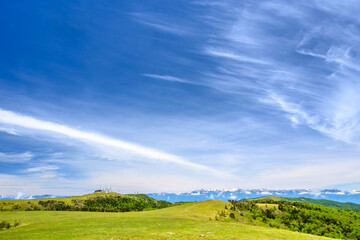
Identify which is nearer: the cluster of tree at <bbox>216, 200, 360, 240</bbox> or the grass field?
the grass field

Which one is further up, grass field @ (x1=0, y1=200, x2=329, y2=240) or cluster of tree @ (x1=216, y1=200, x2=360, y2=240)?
grass field @ (x1=0, y1=200, x2=329, y2=240)

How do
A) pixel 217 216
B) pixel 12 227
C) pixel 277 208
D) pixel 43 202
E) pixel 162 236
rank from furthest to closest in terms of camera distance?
pixel 43 202 < pixel 277 208 < pixel 217 216 < pixel 12 227 < pixel 162 236

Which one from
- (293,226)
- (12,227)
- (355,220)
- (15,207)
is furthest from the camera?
(15,207)

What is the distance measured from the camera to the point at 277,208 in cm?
7981

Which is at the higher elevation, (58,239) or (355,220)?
(58,239)

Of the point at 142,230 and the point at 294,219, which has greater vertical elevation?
the point at 142,230

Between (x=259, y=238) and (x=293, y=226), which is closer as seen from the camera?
(x=259, y=238)

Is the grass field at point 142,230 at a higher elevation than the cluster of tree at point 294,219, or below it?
higher

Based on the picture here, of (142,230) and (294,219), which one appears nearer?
(142,230)

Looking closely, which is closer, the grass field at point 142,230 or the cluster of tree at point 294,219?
the grass field at point 142,230

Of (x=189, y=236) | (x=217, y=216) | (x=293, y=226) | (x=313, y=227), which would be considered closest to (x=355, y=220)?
(x=313, y=227)

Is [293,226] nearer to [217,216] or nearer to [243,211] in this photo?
[243,211]

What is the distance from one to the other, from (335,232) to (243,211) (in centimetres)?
3217

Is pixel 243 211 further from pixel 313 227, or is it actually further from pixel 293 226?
pixel 313 227
